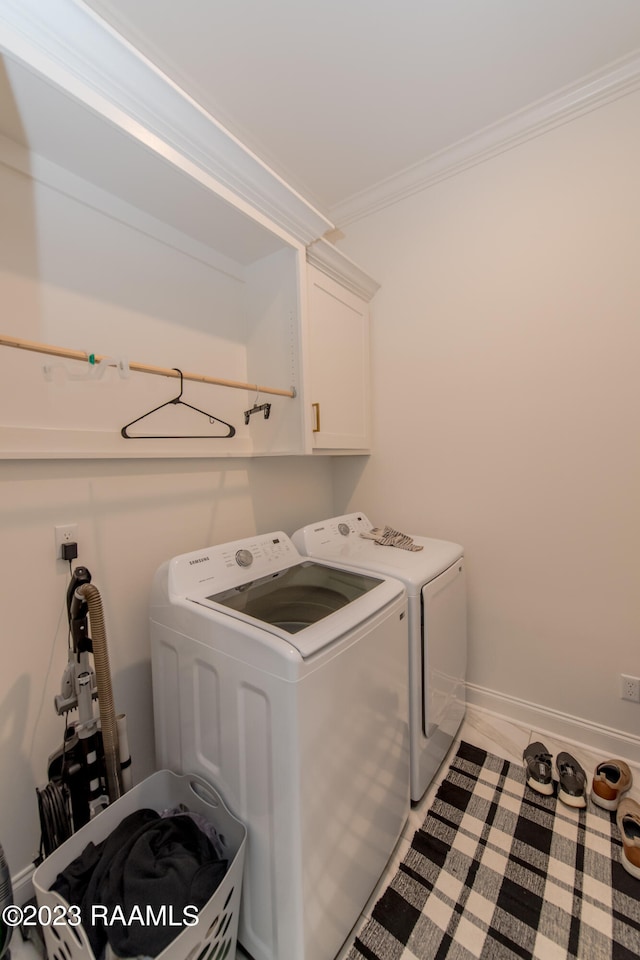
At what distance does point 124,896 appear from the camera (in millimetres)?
832

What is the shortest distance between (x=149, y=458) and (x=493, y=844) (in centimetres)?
188

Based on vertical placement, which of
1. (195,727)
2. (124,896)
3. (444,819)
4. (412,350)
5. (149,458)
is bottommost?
(444,819)

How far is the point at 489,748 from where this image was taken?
5.81ft

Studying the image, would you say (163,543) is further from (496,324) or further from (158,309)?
(496,324)

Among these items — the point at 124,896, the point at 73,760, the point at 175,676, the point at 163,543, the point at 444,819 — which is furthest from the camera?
the point at 163,543

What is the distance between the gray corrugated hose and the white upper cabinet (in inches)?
42.0

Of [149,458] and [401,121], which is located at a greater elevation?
[401,121]

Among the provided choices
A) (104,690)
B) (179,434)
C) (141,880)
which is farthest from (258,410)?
(141,880)

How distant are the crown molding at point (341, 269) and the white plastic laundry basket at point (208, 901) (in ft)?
6.86

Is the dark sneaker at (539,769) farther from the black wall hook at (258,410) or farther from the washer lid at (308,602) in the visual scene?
the black wall hook at (258,410)

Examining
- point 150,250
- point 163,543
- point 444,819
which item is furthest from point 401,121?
point 444,819

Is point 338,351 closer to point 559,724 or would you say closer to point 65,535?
point 65,535

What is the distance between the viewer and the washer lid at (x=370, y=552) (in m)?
1.47

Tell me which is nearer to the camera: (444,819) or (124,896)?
(124,896)
